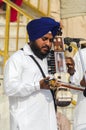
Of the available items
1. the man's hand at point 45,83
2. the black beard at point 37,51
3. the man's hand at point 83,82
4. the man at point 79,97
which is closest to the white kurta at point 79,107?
the man at point 79,97

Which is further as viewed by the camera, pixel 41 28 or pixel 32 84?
pixel 41 28

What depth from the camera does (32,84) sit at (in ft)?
16.4

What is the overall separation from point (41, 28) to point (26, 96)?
0.64 m

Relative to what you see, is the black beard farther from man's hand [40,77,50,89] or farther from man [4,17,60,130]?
man's hand [40,77,50,89]

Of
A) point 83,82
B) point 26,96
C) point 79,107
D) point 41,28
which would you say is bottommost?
point 79,107

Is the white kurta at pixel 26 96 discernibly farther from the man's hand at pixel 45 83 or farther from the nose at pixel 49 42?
the nose at pixel 49 42

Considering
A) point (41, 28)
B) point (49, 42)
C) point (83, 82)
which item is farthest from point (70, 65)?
point (41, 28)

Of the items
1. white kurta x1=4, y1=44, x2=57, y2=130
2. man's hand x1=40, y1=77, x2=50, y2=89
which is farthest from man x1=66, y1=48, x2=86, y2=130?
man's hand x1=40, y1=77, x2=50, y2=89

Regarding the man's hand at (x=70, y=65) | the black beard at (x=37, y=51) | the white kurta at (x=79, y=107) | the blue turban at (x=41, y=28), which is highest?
the blue turban at (x=41, y=28)

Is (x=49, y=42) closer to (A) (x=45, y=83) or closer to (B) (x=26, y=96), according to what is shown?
(A) (x=45, y=83)

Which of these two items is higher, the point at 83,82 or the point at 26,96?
the point at 83,82

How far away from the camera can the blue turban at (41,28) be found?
5.17m

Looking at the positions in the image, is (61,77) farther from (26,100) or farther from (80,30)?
(80,30)

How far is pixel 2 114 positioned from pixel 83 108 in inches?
80.6
